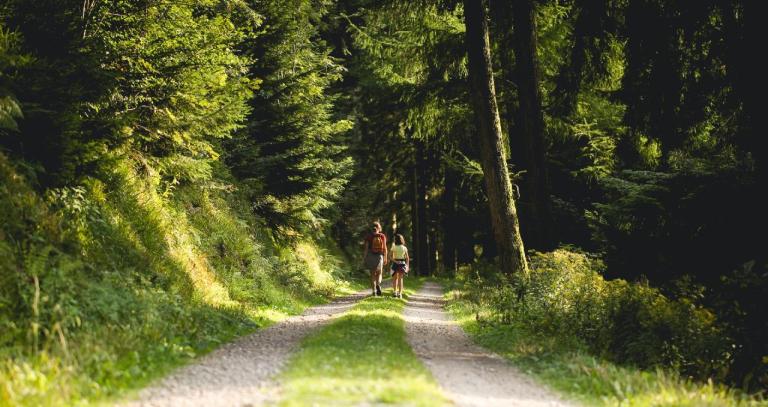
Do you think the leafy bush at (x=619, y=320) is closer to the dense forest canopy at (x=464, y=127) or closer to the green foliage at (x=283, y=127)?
the dense forest canopy at (x=464, y=127)

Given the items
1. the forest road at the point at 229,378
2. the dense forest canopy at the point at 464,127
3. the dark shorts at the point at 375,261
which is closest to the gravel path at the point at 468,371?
the forest road at the point at 229,378

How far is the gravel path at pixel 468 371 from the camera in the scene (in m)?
6.13

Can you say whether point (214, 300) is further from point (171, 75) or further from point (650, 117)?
point (650, 117)

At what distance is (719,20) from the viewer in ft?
35.8

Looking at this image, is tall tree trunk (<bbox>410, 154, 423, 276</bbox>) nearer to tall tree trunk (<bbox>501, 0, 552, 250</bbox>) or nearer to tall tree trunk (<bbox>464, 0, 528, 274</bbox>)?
tall tree trunk (<bbox>501, 0, 552, 250</bbox>)

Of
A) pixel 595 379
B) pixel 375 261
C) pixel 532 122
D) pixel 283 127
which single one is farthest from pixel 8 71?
pixel 283 127

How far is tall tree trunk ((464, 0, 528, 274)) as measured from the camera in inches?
571

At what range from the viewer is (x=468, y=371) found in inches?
298

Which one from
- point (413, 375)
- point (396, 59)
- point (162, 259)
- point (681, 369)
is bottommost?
point (681, 369)

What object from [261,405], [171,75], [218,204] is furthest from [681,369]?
[218,204]

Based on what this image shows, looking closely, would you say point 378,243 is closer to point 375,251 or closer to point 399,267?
point 375,251

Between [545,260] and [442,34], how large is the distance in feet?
24.1

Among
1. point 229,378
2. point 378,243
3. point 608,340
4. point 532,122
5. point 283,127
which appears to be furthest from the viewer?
point 283,127

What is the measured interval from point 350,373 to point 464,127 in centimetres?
1471
